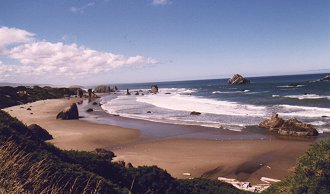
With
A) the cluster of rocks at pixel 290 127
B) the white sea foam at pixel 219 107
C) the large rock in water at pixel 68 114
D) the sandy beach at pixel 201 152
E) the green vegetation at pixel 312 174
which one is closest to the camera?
the green vegetation at pixel 312 174

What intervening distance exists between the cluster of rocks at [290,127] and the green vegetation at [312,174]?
18414 mm

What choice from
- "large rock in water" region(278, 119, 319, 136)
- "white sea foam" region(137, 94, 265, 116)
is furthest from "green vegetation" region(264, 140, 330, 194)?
"white sea foam" region(137, 94, 265, 116)

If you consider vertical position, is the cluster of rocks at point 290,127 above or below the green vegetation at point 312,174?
below

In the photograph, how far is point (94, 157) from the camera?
13742 mm

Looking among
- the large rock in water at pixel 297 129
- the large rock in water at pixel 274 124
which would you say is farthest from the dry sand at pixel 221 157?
the large rock in water at pixel 274 124

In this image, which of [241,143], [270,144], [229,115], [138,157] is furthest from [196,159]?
[229,115]

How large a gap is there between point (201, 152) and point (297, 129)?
1015cm

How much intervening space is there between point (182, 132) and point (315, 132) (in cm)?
1194

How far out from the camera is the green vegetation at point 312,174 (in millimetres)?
9531

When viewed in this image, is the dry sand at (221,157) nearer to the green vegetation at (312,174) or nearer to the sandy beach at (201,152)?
the sandy beach at (201,152)

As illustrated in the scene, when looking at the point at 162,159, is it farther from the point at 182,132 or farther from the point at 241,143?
the point at 182,132

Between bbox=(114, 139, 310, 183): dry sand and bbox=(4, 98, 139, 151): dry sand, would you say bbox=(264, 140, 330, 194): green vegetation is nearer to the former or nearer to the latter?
bbox=(114, 139, 310, 183): dry sand

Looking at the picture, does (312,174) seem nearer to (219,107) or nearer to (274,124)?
(274,124)

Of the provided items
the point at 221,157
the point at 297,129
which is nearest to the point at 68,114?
the point at 221,157
